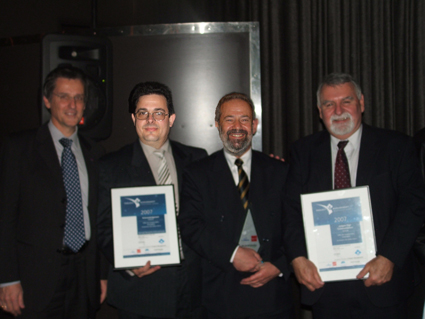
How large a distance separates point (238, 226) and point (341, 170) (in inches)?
26.9

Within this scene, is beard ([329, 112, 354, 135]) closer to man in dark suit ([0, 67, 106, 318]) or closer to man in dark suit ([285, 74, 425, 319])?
man in dark suit ([285, 74, 425, 319])

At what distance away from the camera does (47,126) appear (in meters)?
2.36

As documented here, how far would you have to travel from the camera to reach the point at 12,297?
83.6 inches

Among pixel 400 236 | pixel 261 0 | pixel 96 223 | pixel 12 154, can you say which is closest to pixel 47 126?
pixel 12 154

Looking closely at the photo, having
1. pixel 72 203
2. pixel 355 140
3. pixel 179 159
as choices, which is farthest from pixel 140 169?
pixel 355 140

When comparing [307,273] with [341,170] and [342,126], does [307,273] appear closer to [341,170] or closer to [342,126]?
[341,170]

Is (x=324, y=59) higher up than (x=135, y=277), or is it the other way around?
(x=324, y=59)

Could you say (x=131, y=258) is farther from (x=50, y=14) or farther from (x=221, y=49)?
(x=50, y=14)

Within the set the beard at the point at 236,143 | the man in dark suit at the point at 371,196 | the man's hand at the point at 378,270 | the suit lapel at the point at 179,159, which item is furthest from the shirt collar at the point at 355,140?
the suit lapel at the point at 179,159

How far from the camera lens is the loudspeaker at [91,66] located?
2.73 meters

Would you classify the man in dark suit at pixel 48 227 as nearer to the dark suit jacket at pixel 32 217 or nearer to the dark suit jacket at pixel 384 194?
the dark suit jacket at pixel 32 217

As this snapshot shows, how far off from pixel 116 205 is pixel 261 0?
2816mm

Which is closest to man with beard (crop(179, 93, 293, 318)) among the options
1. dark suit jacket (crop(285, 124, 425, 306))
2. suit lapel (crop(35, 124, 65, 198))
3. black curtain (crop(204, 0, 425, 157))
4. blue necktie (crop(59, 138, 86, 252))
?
dark suit jacket (crop(285, 124, 425, 306))

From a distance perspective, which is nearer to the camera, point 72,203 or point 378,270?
point 378,270
